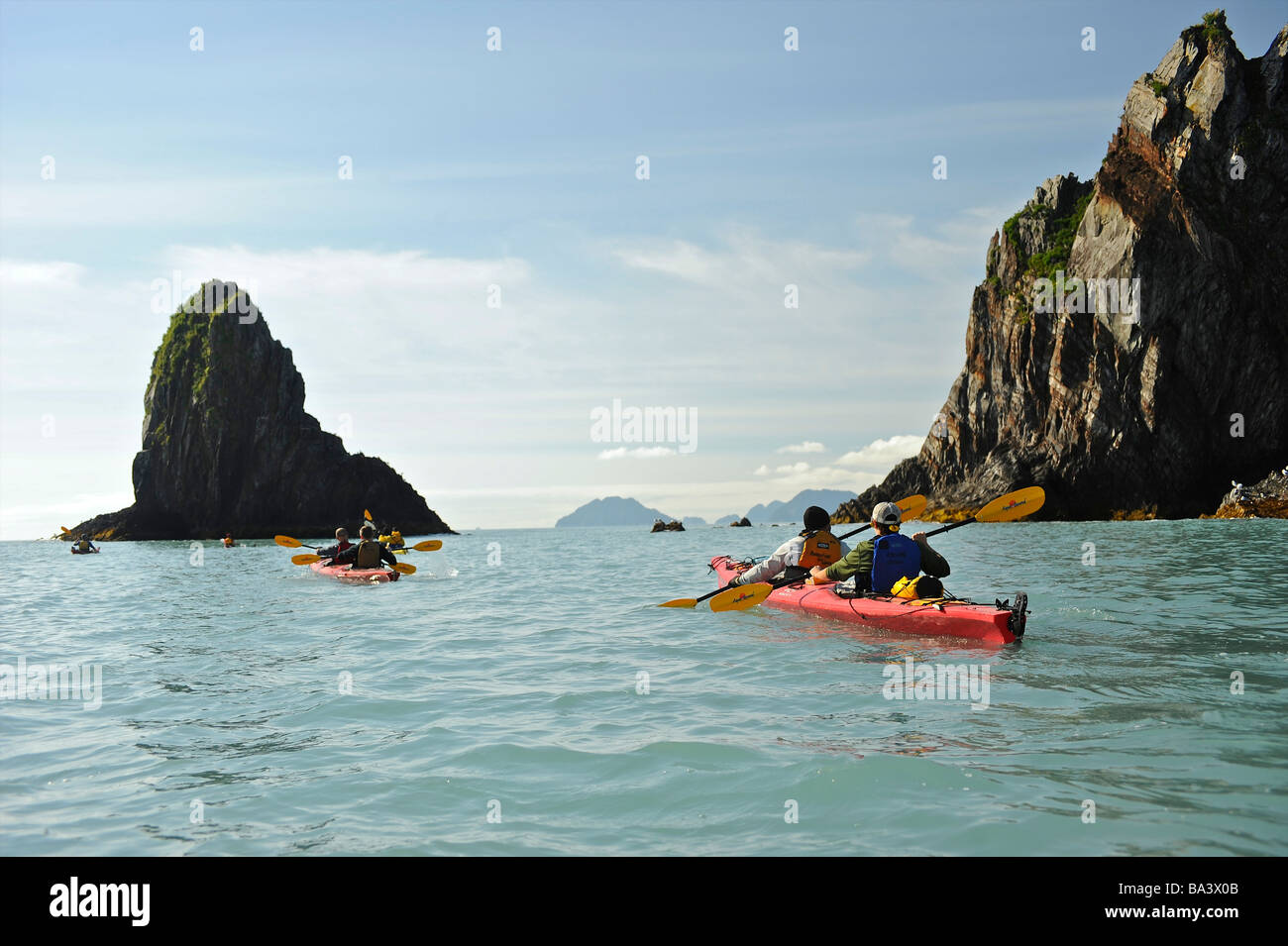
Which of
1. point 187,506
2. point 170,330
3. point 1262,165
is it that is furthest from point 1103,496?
point 170,330

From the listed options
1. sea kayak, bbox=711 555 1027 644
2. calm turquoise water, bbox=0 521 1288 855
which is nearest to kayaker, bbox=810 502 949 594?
sea kayak, bbox=711 555 1027 644

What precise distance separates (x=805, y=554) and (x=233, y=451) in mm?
97768

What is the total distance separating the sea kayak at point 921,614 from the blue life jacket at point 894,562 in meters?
0.29

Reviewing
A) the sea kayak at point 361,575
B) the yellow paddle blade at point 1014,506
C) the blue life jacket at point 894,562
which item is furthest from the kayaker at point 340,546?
the yellow paddle blade at point 1014,506

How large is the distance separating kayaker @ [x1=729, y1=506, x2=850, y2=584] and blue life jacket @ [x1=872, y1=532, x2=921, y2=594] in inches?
81.1

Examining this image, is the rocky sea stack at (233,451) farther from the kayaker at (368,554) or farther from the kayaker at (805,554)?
the kayaker at (805,554)

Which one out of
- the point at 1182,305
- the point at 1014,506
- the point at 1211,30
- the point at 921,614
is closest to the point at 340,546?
the point at 921,614

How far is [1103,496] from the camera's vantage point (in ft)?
197

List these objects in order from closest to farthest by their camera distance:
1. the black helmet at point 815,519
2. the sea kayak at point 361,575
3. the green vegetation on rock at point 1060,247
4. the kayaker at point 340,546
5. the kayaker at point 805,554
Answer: the black helmet at point 815,519
the kayaker at point 805,554
the sea kayak at point 361,575
the kayaker at point 340,546
the green vegetation on rock at point 1060,247

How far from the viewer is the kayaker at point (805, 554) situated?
14.4 metres

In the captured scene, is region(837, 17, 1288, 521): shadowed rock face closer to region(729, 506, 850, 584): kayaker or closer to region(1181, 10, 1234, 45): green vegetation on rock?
region(1181, 10, 1234, 45): green vegetation on rock

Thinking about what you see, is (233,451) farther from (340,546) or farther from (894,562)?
(894,562)

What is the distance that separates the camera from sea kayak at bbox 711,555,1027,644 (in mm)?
10133
